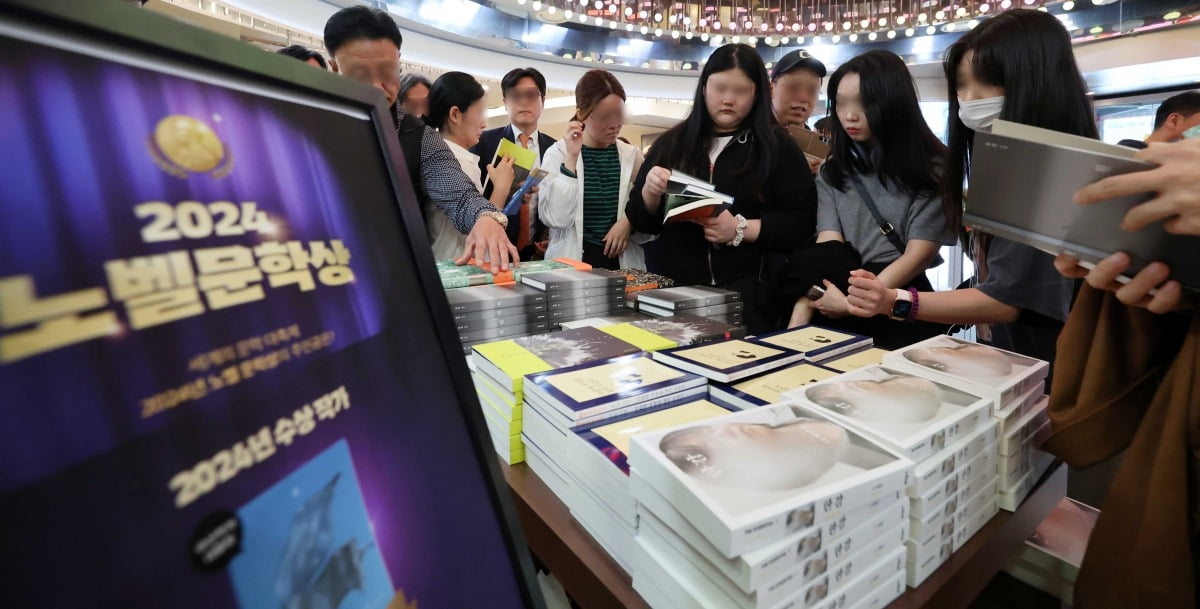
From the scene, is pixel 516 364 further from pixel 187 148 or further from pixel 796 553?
pixel 187 148

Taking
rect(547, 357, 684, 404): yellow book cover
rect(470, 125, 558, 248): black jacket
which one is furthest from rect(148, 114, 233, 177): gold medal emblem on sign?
rect(470, 125, 558, 248): black jacket

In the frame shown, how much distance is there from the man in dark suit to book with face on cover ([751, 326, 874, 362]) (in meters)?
1.64

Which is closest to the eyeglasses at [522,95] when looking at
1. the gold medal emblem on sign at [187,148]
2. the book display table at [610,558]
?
the book display table at [610,558]

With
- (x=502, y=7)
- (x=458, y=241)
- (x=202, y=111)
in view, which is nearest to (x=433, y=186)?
(x=458, y=241)

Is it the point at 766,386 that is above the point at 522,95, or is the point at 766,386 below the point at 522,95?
below

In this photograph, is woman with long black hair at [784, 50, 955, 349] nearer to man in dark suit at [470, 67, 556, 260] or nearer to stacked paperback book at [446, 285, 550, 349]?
stacked paperback book at [446, 285, 550, 349]

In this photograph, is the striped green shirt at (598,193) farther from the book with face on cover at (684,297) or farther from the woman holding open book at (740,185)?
the book with face on cover at (684,297)

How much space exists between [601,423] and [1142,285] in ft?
2.66

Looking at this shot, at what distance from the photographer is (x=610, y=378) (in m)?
1.01

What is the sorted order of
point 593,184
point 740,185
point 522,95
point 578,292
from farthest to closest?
point 522,95 < point 593,184 < point 740,185 < point 578,292

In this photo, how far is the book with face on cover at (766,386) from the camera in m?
0.97

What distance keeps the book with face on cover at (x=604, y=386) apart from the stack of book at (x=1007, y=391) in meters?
0.42

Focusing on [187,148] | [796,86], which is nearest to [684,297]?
[187,148]

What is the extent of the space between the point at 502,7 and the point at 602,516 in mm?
4237
